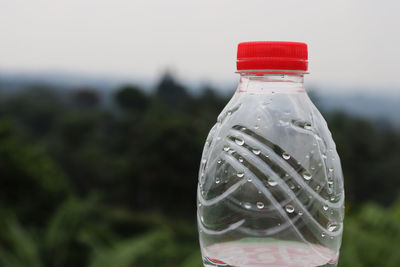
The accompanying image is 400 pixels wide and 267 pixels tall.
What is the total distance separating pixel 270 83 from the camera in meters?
1.57

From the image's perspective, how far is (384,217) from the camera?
25.8 feet

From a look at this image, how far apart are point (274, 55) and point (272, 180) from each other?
433 mm

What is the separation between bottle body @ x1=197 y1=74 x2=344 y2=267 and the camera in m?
1.59

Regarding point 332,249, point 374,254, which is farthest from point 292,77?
point 374,254

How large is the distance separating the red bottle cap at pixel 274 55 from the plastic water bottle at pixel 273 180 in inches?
6.1

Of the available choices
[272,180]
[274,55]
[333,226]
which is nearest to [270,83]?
[274,55]

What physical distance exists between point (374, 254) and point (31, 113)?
24860mm

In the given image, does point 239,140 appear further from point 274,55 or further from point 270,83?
point 274,55

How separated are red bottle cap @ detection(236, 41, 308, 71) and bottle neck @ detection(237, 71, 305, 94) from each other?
10 centimetres

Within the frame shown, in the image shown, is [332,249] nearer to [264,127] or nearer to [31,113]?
[264,127]

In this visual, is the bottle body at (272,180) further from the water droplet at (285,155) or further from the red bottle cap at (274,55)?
the red bottle cap at (274,55)

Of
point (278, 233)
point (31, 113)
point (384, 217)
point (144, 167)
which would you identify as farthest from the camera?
point (31, 113)

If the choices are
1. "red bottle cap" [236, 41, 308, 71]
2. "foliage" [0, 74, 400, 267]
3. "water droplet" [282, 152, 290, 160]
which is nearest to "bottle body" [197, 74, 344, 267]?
"water droplet" [282, 152, 290, 160]

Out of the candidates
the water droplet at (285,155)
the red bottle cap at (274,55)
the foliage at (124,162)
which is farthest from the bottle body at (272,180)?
the foliage at (124,162)
